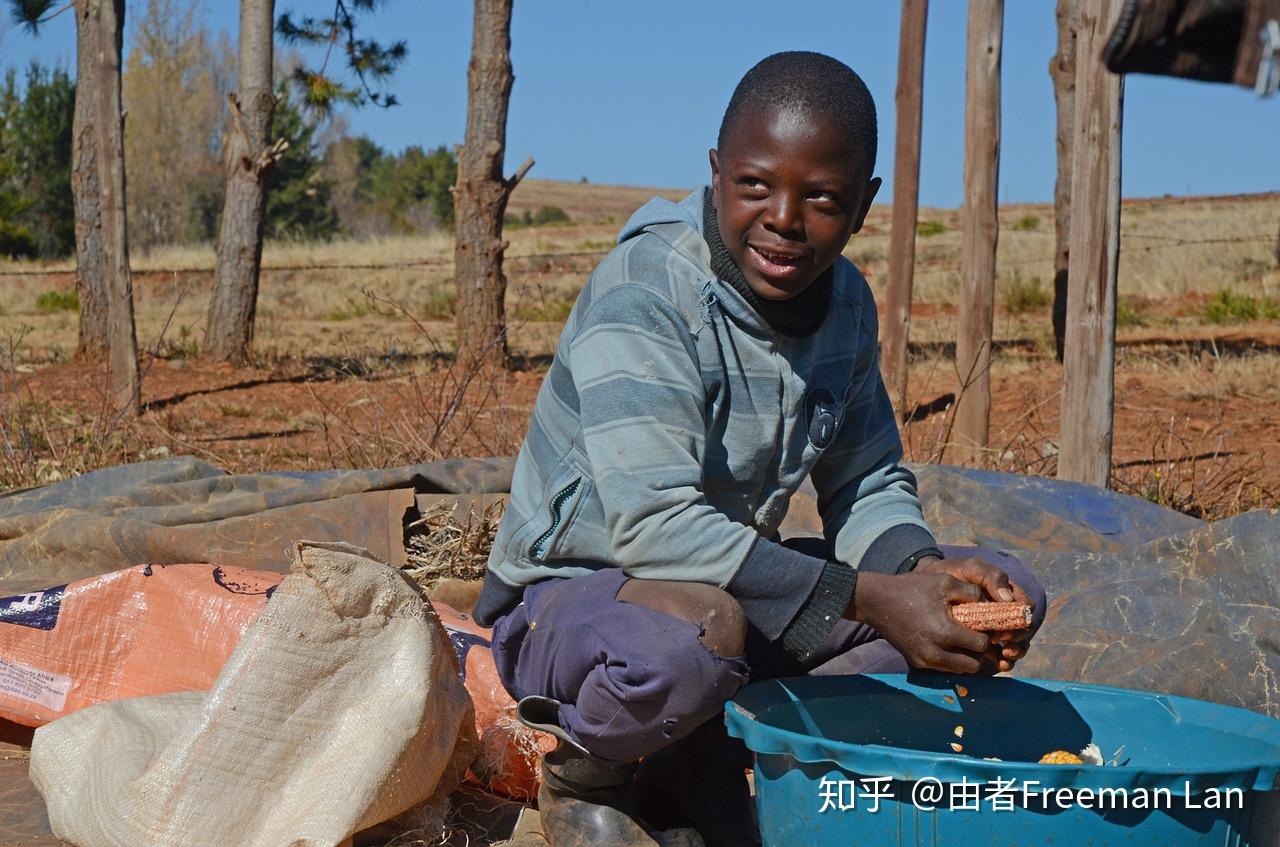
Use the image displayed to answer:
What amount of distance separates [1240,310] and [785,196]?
1167 centimetres

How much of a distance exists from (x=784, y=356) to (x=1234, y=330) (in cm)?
1039

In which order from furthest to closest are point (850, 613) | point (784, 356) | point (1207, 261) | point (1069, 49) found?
point (1207, 261), point (1069, 49), point (784, 356), point (850, 613)

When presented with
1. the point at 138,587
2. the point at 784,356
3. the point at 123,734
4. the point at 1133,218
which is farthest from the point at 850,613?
the point at 1133,218

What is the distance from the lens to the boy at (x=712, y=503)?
2049mm

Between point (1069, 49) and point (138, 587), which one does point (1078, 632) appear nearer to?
A: point (138, 587)

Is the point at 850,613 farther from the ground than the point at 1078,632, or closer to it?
farther from the ground

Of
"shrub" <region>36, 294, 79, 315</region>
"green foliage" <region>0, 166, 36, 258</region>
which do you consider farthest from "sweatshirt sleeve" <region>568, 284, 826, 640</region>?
"green foliage" <region>0, 166, 36, 258</region>

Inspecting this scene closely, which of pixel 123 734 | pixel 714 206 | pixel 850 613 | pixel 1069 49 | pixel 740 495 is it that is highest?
pixel 1069 49

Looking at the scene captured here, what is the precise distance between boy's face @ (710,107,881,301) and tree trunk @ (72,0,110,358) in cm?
836

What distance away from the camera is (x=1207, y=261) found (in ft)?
65.9

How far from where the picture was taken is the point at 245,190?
976 centimetres

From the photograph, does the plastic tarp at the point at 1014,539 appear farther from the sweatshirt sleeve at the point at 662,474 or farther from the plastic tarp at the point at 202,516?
the sweatshirt sleeve at the point at 662,474

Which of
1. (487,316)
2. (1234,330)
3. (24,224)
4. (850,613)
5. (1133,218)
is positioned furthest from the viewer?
(1133,218)

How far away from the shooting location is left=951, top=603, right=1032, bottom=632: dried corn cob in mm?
1973
